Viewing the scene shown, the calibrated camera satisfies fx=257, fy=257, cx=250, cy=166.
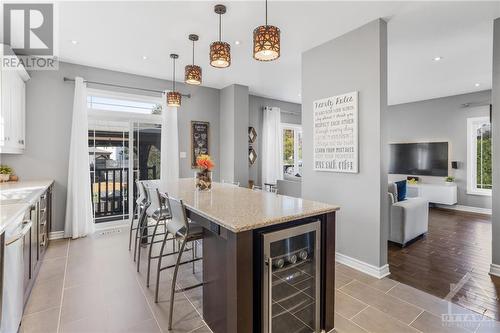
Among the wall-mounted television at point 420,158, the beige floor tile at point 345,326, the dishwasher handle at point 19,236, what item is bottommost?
the beige floor tile at point 345,326

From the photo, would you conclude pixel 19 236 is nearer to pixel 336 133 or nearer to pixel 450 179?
pixel 336 133

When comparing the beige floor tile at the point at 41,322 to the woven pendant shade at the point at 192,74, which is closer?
the beige floor tile at the point at 41,322

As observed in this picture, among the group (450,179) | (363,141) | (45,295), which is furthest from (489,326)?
(450,179)

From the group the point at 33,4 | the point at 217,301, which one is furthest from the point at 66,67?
the point at 217,301

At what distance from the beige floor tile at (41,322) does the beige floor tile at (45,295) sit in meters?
0.08

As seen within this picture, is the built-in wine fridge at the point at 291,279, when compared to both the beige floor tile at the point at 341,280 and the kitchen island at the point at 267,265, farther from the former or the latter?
the beige floor tile at the point at 341,280

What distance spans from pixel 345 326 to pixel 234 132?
4.10m

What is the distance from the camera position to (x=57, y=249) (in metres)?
3.58

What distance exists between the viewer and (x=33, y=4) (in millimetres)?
2639

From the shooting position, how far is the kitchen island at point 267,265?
151 centimetres

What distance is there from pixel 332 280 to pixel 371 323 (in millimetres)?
532

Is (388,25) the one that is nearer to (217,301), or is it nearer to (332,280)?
(332,280)

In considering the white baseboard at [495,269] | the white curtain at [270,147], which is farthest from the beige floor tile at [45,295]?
the white curtain at [270,147]

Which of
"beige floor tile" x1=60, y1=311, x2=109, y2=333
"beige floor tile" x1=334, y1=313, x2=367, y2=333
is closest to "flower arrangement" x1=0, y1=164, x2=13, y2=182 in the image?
"beige floor tile" x1=60, y1=311, x2=109, y2=333
